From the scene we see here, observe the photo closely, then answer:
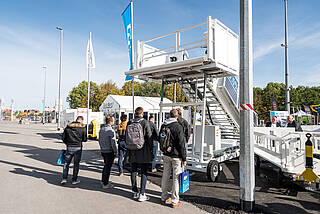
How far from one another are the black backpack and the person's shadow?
1184mm

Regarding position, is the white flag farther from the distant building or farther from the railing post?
the railing post

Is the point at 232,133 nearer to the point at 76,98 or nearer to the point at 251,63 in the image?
the point at 251,63

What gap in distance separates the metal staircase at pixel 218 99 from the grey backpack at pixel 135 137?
11.0ft

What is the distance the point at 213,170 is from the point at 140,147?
2710 millimetres

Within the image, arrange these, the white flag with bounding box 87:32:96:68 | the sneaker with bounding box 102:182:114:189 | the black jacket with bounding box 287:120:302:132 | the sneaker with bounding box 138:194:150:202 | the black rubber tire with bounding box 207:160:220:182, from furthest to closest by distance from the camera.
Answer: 1. the white flag with bounding box 87:32:96:68
2. the black jacket with bounding box 287:120:302:132
3. the black rubber tire with bounding box 207:160:220:182
4. the sneaker with bounding box 102:182:114:189
5. the sneaker with bounding box 138:194:150:202

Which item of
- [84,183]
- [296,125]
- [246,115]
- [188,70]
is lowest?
[84,183]

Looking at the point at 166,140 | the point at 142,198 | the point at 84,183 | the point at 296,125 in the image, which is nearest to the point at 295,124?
the point at 296,125

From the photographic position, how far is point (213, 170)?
249 inches

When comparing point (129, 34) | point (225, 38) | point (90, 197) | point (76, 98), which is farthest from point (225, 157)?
point (76, 98)

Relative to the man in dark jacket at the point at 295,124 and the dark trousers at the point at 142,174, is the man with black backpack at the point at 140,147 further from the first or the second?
the man in dark jacket at the point at 295,124

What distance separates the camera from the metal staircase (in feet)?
26.8

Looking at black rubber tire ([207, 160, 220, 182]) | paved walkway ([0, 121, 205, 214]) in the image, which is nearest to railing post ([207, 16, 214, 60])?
black rubber tire ([207, 160, 220, 182])

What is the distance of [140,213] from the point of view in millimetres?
4062

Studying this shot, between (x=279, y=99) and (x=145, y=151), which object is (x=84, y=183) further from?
(x=279, y=99)
